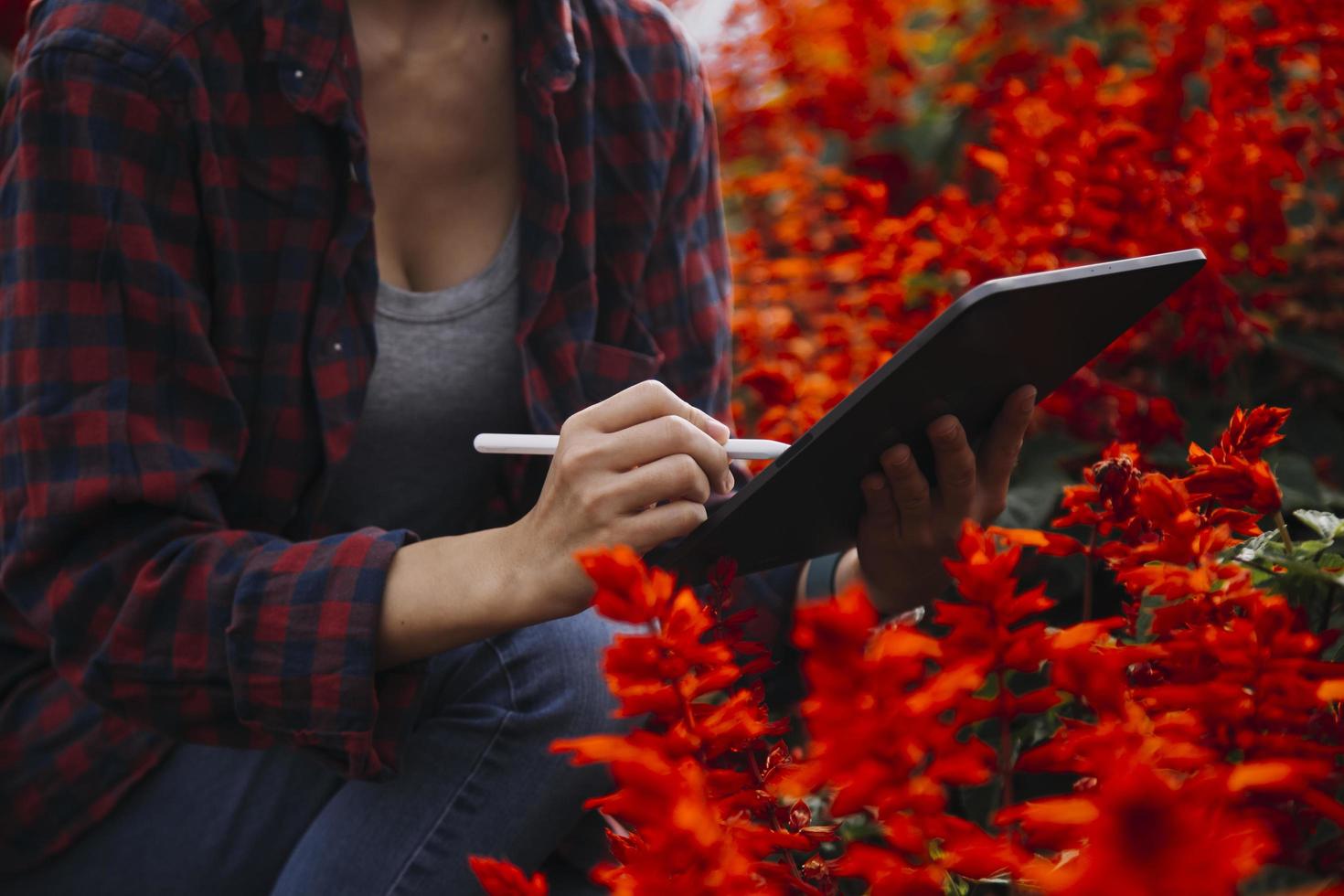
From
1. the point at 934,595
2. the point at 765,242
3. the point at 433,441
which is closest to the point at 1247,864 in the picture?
the point at 934,595

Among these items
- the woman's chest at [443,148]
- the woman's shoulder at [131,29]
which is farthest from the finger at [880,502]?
the woman's shoulder at [131,29]

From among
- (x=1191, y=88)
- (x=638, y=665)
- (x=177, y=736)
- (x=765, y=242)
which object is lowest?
(x=765, y=242)

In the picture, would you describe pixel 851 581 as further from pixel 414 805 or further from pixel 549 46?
pixel 549 46

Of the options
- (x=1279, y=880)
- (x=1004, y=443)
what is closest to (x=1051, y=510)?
(x=1004, y=443)

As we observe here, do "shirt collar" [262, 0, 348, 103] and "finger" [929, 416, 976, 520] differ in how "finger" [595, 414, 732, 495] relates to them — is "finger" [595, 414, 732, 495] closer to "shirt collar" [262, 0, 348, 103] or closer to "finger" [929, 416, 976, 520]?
"finger" [929, 416, 976, 520]

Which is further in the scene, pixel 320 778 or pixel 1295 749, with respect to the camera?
pixel 320 778

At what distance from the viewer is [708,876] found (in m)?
0.49

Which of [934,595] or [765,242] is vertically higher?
[934,595]

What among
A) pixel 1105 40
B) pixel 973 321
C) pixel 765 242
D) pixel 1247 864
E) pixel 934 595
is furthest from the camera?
pixel 765 242

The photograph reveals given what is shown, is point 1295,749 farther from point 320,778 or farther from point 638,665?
point 320,778

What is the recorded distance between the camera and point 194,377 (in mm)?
1024

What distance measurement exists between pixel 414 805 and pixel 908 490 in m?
0.46

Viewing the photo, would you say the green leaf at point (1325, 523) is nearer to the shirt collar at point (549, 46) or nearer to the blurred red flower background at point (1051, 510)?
the blurred red flower background at point (1051, 510)

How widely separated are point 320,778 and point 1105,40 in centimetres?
162
